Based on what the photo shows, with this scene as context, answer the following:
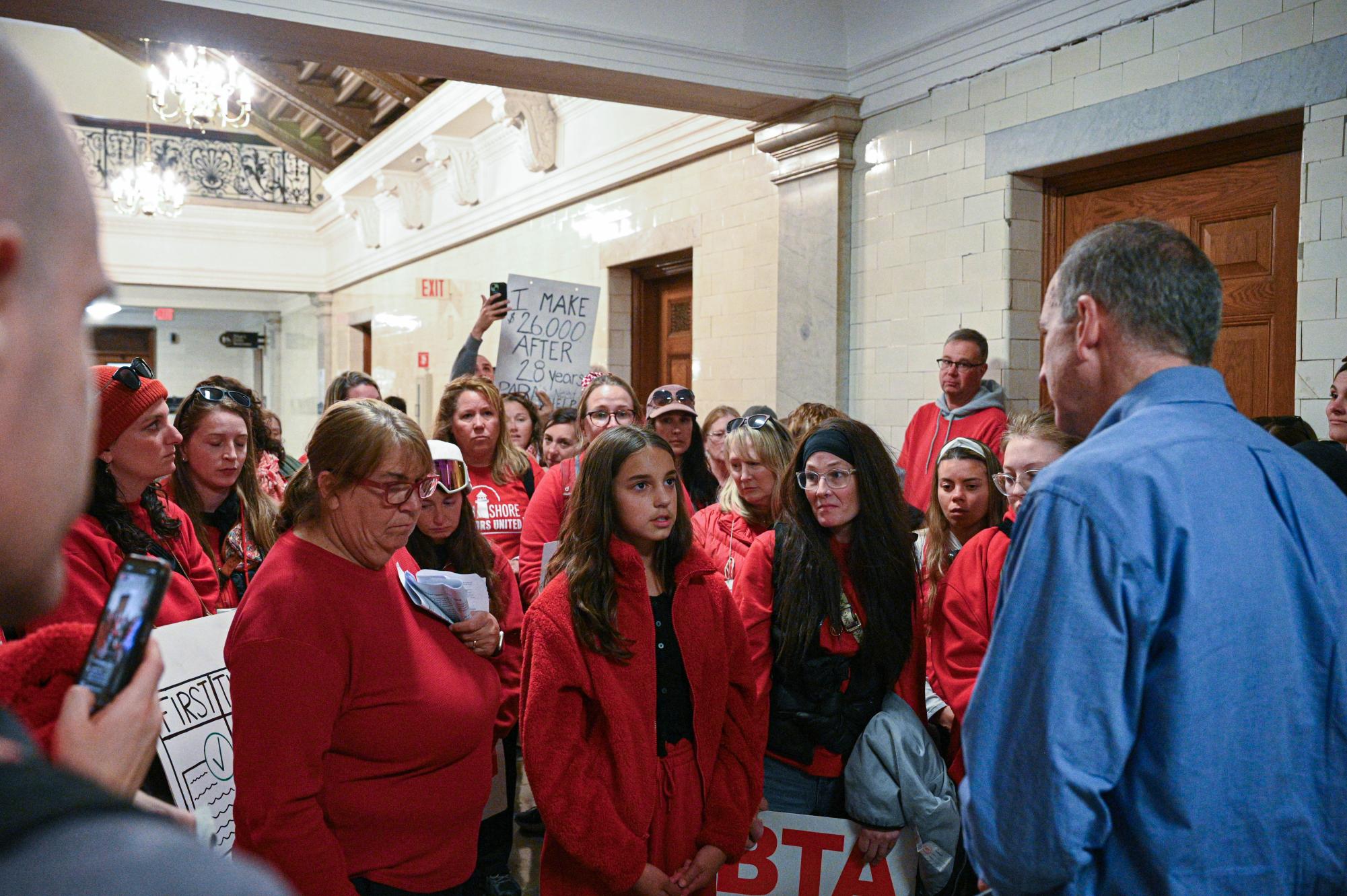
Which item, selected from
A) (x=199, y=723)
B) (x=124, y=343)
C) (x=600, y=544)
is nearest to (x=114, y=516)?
(x=199, y=723)

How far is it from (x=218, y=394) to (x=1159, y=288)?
3.24 meters

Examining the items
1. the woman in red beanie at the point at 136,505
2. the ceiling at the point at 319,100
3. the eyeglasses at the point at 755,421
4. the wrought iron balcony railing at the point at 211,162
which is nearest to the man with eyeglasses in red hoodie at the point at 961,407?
the eyeglasses at the point at 755,421

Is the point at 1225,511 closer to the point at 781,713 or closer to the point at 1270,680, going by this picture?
the point at 1270,680

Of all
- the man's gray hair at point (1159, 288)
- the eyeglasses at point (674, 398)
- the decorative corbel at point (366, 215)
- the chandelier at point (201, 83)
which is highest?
the chandelier at point (201, 83)

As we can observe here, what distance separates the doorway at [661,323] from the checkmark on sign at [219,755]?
613 cm

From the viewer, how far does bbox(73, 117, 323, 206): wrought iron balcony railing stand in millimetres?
15953

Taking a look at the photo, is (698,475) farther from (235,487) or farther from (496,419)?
(235,487)

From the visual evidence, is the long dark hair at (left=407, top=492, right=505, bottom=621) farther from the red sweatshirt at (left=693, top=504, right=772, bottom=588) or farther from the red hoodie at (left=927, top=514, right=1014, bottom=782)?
the red hoodie at (left=927, top=514, right=1014, bottom=782)

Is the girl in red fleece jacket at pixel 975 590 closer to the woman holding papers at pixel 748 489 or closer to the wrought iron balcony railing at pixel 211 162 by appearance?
the woman holding papers at pixel 748 489

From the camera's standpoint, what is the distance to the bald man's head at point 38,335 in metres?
0.47

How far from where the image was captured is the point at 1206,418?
1.46 metres

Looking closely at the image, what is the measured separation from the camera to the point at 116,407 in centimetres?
288

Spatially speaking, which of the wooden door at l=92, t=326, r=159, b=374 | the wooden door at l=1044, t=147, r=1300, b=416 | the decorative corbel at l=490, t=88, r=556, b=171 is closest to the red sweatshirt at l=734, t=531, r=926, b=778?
the wooden door at l=1044, t=147, r=1300, b=416

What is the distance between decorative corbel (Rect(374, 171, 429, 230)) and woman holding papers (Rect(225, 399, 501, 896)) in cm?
1156
